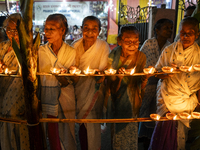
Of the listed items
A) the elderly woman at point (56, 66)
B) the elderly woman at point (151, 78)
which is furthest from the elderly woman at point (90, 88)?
the elderly woman at point (151, 78)

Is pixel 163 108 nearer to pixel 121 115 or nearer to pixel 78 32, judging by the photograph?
pixel 121 115

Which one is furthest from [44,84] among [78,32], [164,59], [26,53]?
[78,32]

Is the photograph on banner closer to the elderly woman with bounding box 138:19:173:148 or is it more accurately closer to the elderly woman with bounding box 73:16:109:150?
the elderly woman with bounding box 138:19:173:148

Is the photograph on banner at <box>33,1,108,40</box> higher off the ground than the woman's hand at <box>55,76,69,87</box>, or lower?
higher

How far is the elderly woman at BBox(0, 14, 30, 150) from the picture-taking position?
77.9 inches

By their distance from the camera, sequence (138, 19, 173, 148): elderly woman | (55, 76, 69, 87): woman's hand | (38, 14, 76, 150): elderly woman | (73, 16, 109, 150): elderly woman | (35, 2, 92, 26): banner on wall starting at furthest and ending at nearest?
(35, 2, 92, 26): banner on wall, (138, 19, 173, 148): elderly woman, (73, 16, 109, 150): elderly woman, (38, 14, 76, 150): elderly woman, (55, 76, 69, 87): woman's hand

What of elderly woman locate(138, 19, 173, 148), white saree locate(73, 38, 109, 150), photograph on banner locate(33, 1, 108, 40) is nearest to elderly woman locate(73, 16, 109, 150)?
white saree locate(73, 38, 109, 150)

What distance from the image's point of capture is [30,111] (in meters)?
1.43

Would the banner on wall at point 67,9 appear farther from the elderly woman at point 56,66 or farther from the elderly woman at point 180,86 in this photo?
the elderly woman at point 180,86

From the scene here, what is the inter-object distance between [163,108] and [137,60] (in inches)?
26.6

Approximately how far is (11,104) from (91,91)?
94 cm

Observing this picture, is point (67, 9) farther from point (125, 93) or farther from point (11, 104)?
point (125, 93)

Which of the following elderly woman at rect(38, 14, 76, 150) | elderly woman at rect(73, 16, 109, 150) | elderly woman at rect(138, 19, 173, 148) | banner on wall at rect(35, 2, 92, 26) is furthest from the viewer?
banner on wall at rect(35, 2, 92, 26)

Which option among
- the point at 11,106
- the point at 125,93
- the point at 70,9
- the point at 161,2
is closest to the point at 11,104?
the point at 11,106
